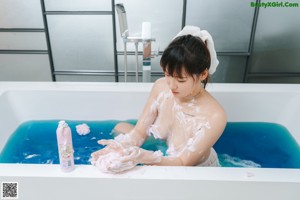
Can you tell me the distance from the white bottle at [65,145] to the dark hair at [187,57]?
0.47 metres

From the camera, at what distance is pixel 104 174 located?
107 centimetres

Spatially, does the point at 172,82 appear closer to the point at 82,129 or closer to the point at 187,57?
the point at 187,57

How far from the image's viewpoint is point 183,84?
48.1 inches

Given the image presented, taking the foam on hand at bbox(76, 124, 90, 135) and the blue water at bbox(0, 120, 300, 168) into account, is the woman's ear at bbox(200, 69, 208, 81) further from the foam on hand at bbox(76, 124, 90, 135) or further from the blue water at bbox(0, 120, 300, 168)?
the foam on hand at bbox(76, 124, 90, 135)

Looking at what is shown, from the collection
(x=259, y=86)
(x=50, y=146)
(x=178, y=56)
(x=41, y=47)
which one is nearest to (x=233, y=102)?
(x=259, y=86)

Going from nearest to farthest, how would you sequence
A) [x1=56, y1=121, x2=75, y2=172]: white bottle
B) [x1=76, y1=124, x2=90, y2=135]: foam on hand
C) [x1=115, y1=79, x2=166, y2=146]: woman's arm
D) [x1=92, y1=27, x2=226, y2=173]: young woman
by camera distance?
1. [x1=56, y1=121, x2=75, y2=172]: white bottle
2. [x1=92, y1=27, x2=226, y2=173]: young woman
3. [x1=115, y1=79, x2=166, y2=146]: woman's arm
4. [x1=76, y1=124, x2=90, y2=135]: foam on hand

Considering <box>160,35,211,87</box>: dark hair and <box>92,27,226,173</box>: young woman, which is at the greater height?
<box>160,35,211,87</box>: dark hair

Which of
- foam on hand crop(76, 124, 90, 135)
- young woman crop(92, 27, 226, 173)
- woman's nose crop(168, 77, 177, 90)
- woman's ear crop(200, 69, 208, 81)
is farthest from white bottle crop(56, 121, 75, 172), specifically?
foam on hand crop(76, 124, 90, 135)

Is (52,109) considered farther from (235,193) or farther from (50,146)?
(235,193)

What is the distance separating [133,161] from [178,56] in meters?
0.45

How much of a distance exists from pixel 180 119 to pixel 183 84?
283mm

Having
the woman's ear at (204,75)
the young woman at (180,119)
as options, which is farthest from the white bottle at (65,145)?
the woman's ear at (204,75)

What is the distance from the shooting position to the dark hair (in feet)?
3.76

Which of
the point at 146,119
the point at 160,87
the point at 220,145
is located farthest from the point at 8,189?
the point at 220,145
